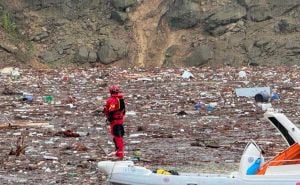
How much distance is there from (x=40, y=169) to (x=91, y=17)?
99.6 ft

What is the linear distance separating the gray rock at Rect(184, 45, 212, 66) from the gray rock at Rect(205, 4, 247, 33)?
1.89 metres

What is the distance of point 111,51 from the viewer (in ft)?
129

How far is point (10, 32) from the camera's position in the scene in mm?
41031

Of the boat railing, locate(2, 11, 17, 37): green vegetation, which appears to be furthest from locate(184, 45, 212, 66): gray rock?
the boat railing

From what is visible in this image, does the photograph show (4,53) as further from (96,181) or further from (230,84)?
(96,181)

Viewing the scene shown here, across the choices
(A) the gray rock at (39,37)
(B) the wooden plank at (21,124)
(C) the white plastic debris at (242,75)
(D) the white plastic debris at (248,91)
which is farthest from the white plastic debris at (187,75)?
(B) the wooden plank at (21,124)

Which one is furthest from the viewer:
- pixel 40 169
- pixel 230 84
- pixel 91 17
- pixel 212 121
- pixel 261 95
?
pixel 91 17

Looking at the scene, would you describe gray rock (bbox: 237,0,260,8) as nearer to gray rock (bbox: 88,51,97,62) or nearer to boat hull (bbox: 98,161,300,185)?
gray rock (bbox: 88,51,97,62)

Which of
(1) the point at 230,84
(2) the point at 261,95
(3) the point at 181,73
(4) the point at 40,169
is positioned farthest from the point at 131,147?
(3) the point at 181,73

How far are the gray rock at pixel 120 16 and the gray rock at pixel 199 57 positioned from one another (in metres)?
4.51

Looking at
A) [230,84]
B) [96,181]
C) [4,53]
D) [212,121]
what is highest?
[4,53]

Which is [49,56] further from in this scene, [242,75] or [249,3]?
[242,75]

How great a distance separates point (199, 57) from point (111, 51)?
4.29 metres

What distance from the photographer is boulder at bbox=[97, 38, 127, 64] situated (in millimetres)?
39000
